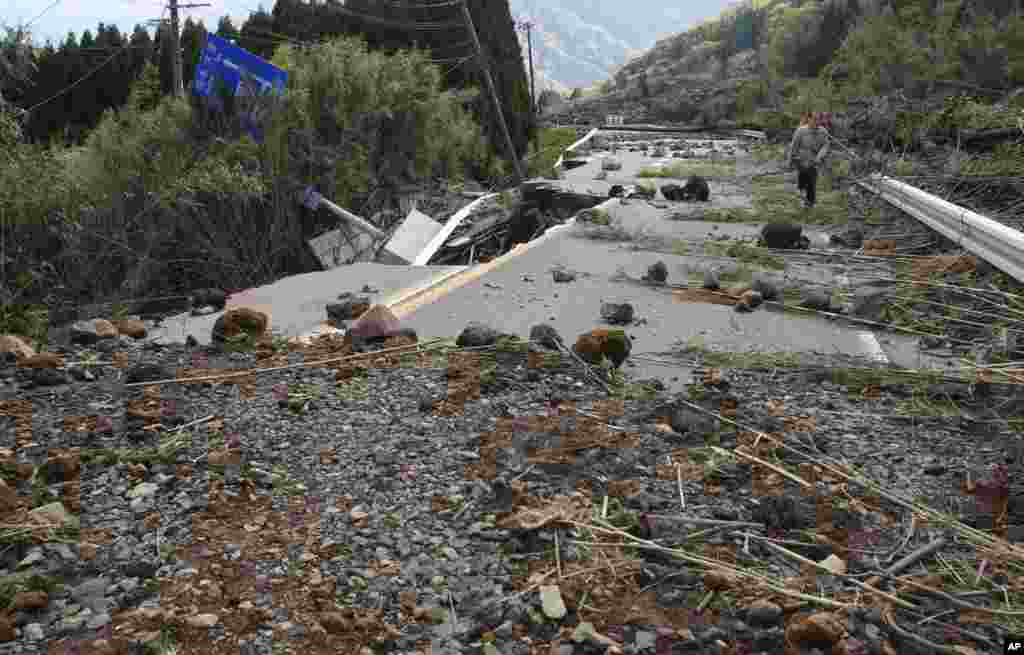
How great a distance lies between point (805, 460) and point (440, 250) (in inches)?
502

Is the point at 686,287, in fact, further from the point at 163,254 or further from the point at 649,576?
the point at 163,254

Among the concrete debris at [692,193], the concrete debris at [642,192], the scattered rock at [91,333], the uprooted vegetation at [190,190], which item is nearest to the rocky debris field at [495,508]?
the scattered rock at [91,333]

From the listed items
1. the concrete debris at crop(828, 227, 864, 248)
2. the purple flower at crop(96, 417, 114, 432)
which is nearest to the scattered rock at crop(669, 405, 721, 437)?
the purple flower at crop(96, 417, 114, 432)

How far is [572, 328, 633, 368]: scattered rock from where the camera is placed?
6.15 meters

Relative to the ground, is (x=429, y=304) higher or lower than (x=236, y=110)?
lower

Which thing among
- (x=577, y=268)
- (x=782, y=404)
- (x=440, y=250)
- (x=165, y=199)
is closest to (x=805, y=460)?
(x=782, y=404)

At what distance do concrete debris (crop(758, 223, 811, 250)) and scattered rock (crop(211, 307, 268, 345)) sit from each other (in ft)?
22.4

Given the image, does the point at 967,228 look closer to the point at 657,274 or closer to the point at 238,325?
the point at 657,274

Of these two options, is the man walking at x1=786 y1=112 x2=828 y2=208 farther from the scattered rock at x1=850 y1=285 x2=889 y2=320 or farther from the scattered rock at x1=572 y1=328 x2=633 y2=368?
the scattered rock at x1=572 y1=328 x2=633 y2=368

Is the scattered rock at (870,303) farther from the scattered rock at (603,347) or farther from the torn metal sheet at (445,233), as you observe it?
the torn metal sheet at (445,233)

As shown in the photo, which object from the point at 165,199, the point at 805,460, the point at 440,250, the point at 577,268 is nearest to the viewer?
the point at 805,460

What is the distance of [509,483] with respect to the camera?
170 inches

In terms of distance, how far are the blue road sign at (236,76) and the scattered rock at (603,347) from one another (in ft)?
35.7

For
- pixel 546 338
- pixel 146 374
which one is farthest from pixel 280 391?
pixel 546 338
